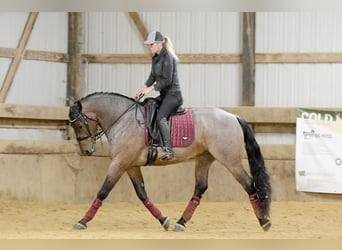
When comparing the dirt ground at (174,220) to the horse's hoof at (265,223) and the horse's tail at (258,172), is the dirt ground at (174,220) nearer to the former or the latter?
the horse's hoof at (265,223)

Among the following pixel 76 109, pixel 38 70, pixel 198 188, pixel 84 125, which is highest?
pixel 38 70

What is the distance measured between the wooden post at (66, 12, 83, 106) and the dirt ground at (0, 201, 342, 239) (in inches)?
77.3

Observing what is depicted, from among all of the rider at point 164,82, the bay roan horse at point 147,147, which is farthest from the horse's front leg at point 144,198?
the rider at point 164,82

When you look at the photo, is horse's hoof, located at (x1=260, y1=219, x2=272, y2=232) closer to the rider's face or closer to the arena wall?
the rider's face

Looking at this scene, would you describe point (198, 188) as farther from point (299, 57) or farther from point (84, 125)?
point (299, 57)

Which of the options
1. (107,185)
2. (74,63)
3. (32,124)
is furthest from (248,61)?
(107,185)

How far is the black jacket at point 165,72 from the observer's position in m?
6.70

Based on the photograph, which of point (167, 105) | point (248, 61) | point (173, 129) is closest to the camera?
point (167, 105)

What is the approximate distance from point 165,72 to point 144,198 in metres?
1.47

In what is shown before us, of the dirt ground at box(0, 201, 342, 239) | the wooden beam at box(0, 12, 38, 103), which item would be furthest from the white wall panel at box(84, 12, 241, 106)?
the dirt ground at box(0, 201, 342, 239)

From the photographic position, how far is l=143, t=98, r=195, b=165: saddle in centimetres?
694

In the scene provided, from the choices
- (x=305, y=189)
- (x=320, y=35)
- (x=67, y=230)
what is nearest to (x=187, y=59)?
(x=320, y=35)

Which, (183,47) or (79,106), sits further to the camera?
(183,47)

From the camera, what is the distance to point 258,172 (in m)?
7.01
